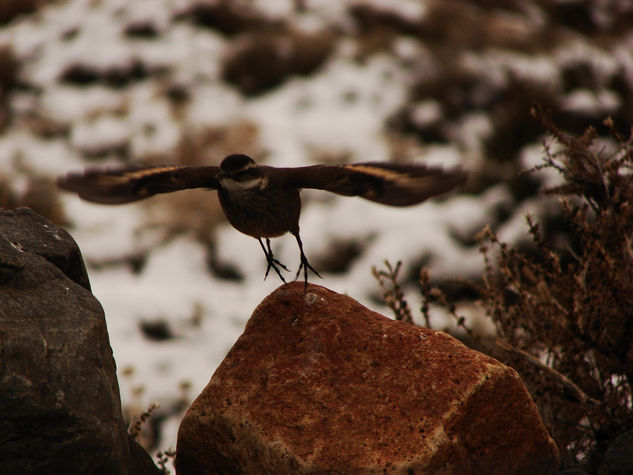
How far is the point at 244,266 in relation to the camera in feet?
23.3

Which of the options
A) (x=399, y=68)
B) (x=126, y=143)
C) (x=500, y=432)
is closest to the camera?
(x=500, y=432)

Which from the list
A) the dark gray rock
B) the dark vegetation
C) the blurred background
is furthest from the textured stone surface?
the blurred background

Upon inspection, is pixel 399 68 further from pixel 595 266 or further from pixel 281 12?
pixel 595 266

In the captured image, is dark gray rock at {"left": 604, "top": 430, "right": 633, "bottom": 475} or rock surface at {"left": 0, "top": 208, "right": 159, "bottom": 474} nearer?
rock surface at {"left": 0, "top": 208, "right": 159, "bottom": 474}

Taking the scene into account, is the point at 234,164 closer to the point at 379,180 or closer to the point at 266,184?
the point at 266,184

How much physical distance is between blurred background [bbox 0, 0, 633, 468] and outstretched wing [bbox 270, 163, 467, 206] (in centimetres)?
280

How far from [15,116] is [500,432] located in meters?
7.94

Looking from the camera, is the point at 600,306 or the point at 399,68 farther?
the point at 399,68

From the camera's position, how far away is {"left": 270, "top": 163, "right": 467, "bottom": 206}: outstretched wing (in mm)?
A: 2828

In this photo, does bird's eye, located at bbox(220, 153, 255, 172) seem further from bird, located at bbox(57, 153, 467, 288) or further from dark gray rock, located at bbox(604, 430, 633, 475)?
dark gray rock, located at bbox(604, 430, 633, 475)

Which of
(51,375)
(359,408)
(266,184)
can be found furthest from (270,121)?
(51,375)

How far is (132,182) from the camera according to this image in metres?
3.13

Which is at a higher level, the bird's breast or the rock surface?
the bird's breast

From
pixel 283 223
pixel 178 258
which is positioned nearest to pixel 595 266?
pixel 283 223
